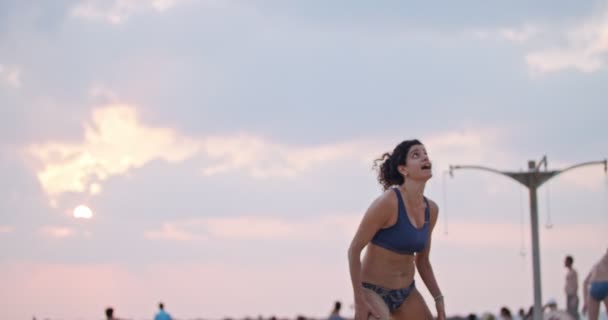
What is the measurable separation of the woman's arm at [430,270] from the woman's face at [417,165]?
301mm

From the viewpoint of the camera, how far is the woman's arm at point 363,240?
29.6ft

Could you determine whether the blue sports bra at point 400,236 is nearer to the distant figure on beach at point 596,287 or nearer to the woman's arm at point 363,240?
the woman's arm at point 363,240

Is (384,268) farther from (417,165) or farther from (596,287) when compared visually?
(596,287)

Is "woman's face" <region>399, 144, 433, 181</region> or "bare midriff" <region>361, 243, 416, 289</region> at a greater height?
"woman's face" <region>399, 144, 433, 181</region>

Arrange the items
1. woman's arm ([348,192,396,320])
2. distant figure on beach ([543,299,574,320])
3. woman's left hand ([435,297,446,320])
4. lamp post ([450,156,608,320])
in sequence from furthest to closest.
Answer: lamp post ([450,156,608,320]) → distant figure on beach ([543,299,574,320]) → woman's left hand ([435,297,446,320]) → woman's arm ([348,192,396,320])

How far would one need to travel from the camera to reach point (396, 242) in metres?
9.18

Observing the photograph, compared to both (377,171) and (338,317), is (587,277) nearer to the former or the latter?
(377,171)

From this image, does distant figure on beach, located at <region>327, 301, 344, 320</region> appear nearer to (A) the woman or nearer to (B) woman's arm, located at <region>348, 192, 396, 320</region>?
(A) the woman

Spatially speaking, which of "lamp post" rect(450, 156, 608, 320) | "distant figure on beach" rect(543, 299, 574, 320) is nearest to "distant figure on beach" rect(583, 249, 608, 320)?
"distant figure on beach" rect(543, 299, 574, 320)

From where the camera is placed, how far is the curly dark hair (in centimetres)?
938

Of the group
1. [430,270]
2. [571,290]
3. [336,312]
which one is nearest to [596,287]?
[430,270]

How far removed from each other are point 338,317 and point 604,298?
11036 millimetres

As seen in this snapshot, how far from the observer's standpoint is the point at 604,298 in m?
15.4

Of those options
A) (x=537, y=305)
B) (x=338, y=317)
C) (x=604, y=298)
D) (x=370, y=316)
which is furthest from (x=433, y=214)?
A: (x=537, y=305)
